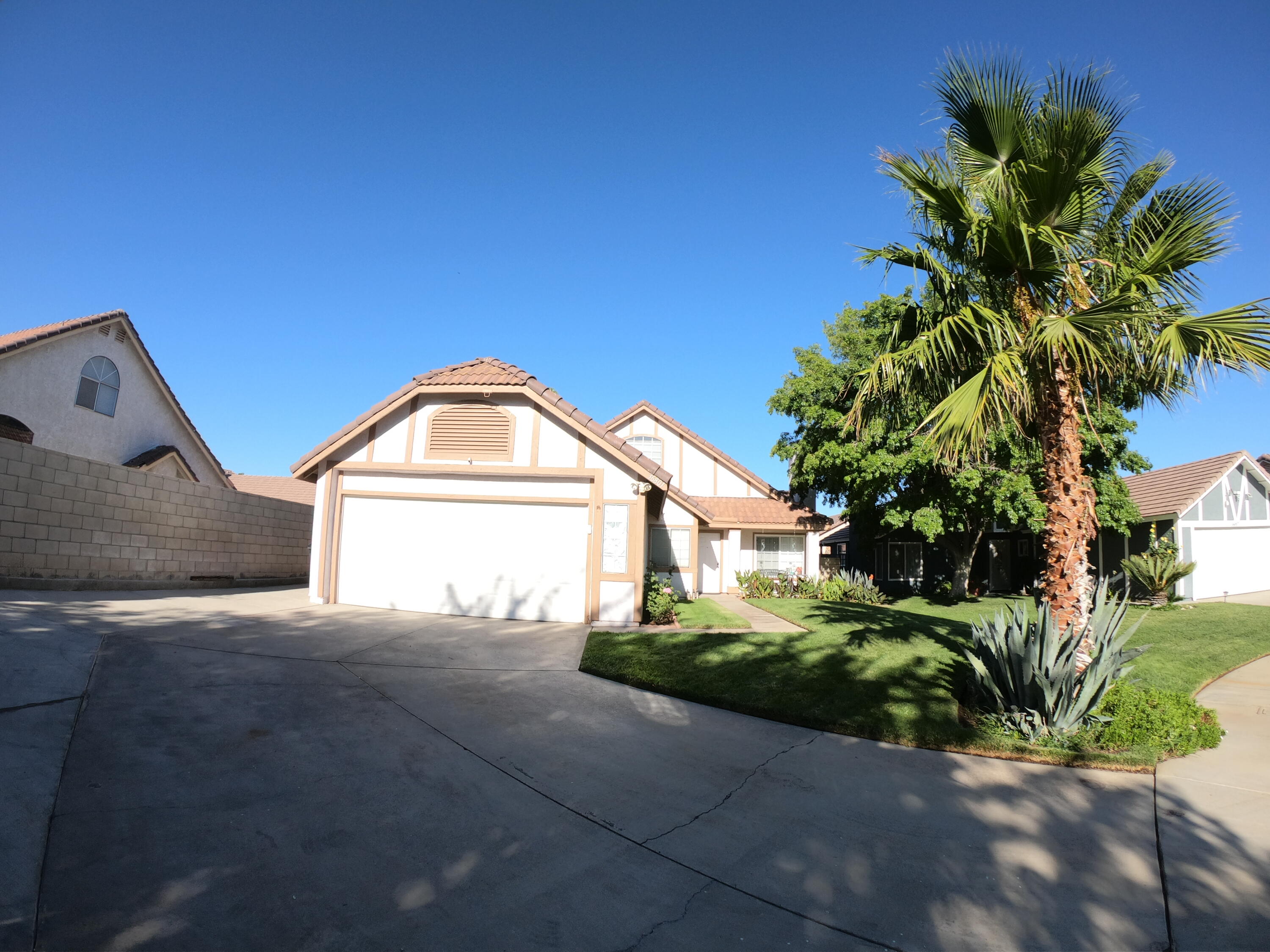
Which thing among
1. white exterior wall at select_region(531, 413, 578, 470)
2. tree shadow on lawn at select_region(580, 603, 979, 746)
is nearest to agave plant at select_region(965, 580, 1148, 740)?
tree shadow on lawn at select_region(580, 603, 979, 746)

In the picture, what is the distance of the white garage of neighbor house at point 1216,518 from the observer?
61.4 ft

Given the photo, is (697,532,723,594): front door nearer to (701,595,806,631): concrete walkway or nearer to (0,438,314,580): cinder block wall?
(701,595,806,631): concrete walkway

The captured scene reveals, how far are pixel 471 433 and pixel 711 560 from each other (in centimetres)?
1190

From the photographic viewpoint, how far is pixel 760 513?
22141 mm

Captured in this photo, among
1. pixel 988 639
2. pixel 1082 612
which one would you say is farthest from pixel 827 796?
pixel 1082 612

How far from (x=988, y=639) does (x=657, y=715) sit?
3328mm

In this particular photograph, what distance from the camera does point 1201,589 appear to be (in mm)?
18875

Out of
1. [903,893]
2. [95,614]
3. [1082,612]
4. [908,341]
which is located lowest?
[903,893]

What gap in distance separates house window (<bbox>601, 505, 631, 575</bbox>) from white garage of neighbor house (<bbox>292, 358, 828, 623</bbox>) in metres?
0.02

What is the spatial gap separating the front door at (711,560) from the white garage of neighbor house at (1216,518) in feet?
41.1

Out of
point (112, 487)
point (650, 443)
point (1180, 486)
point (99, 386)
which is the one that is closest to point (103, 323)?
point (99, 386)

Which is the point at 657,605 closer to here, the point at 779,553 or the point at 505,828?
the point at 505,828

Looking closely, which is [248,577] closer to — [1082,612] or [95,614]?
[95,614]

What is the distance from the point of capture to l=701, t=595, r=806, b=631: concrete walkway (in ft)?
39.2
